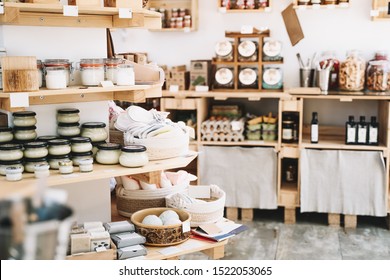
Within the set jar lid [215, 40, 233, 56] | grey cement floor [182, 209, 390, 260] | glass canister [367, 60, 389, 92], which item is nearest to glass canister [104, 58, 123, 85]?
grey cement floor [182, 209, 390, 260]

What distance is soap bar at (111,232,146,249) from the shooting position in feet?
8.29

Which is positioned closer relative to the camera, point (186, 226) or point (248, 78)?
point (186, 226)

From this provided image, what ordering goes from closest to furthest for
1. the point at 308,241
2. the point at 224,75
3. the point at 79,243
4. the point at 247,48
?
the point at 79,243 < the point at 308,241 < the point at 247,48 < the point at 224,75

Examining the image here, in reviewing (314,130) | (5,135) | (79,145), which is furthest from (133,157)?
(314,130)

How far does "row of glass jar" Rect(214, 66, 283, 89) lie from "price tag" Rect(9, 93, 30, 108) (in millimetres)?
2885

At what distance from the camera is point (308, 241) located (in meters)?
4.44

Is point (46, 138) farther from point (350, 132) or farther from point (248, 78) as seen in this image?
point (350, 132)

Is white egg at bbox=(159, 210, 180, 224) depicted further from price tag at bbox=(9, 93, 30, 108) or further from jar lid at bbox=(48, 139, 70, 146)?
price tag at bbox=(9, 93, 30, 108)

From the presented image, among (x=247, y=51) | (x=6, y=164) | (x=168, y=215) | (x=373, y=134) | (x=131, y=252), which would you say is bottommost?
(x=131, y=252)

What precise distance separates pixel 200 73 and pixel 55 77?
8.98 ft

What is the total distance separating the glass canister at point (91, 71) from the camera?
2607 millimetres

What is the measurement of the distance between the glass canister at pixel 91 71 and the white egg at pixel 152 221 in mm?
680

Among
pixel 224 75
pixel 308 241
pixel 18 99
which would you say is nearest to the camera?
pixel 18 99

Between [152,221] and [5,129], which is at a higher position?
[5,129]
